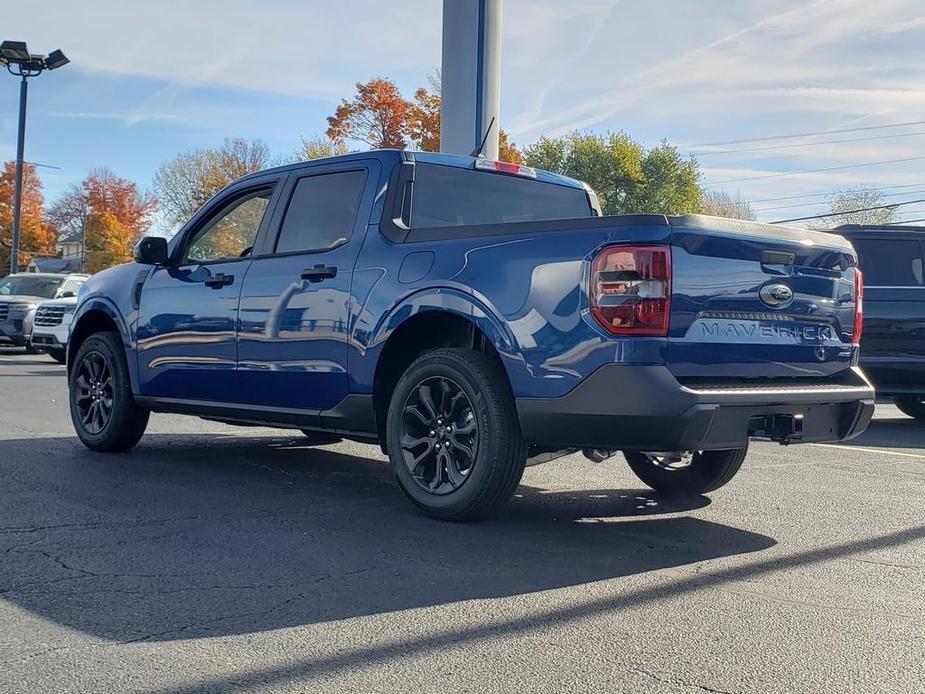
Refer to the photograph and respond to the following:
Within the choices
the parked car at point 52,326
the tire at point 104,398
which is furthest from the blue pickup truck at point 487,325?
the parked car at point 52,326

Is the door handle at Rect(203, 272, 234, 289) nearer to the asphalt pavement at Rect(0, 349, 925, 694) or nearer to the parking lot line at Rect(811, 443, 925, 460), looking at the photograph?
the asphalt pavement at Rect(0, 349, 925, 694)

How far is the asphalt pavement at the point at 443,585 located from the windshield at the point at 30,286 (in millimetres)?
16437

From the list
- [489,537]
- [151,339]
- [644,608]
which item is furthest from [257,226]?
[644,608]

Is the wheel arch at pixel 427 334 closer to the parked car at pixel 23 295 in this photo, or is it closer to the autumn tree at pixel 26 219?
the parked car at pixel 23 295

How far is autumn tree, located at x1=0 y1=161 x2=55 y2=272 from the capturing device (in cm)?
7431

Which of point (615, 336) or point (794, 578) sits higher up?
point (615, 336)

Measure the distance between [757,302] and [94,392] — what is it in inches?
189

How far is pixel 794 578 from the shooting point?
4.23 metres

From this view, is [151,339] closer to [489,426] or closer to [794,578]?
[489,426]

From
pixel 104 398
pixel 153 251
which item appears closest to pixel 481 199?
pixel 153 251

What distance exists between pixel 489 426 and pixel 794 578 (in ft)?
4.77

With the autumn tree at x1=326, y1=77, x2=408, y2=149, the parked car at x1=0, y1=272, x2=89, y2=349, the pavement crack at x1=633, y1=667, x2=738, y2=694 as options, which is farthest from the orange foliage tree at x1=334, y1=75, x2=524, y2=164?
the pavement crack at x1=633, y1=667, x2=738, y2=694

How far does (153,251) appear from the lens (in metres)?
6.95

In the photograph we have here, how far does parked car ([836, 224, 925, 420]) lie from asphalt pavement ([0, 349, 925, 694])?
149 inches
